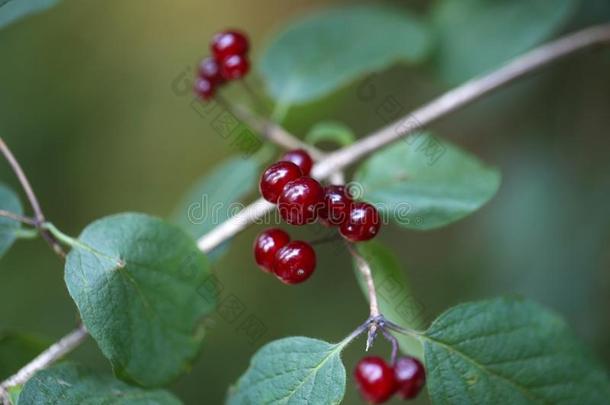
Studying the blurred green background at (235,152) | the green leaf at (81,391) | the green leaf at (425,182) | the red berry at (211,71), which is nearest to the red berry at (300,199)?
the green leaf at (425,182)

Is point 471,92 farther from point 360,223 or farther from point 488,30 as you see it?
point 360,223

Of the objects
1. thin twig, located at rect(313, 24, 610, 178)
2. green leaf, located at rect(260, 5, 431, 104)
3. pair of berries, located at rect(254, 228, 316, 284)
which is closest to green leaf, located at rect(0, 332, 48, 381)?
pair of berries, located at rect(254, 228, 316, 284)

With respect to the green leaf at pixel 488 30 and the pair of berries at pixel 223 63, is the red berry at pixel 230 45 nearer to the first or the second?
the pair of berries at pixel 223 63

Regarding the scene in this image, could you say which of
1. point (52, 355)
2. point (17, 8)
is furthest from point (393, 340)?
point (17, 8)

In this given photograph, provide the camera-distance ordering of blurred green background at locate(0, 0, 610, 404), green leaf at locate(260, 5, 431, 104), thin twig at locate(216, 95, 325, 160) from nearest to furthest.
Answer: thin twig at locate(216, 95, 325, 160)
green leaf at locate(260, 5, 431, 104)
blurred green background at locate(0, 0, 610, 404)

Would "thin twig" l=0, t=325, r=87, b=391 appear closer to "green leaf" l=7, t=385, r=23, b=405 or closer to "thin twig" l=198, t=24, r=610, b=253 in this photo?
"green leaf" l=7, t=385, r=23, b=405
